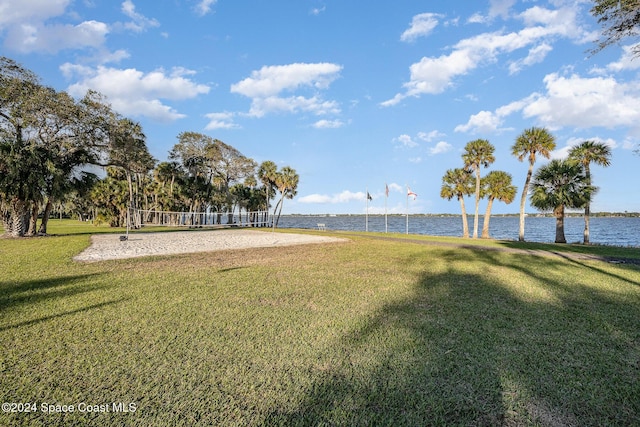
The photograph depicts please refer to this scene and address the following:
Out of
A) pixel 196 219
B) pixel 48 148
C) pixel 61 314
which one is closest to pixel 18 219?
pixel 48 148

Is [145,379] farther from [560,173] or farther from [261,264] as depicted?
[560,173]

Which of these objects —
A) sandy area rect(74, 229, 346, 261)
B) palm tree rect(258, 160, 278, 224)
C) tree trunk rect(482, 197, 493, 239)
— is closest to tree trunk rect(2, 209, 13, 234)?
sandy area rect(74, 229, 346, 261)

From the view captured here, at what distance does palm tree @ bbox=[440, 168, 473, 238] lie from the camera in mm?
36938

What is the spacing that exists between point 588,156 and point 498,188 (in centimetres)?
989

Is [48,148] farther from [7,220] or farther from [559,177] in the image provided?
[559,177]

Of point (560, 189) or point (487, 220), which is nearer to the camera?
point (560, 189)

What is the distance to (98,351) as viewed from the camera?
3.47 metres

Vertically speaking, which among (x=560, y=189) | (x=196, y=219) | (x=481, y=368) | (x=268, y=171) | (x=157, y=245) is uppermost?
(x=268, y=171)

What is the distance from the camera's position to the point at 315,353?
3502 millimetres

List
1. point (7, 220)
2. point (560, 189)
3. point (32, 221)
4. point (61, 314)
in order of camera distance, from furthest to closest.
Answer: point (560, 189) < point (32, 221) < point (7, 220) < point (61, 314)

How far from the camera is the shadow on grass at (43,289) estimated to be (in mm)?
5487

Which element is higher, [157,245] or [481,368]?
[157,245]

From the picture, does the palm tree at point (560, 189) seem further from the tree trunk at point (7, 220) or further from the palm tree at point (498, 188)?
the tree trunk at point (7, 220)

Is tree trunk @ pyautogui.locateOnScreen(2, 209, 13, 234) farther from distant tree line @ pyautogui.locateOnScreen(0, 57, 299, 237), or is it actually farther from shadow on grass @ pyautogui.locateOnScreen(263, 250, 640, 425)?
shadow on grass @ pyautogui.locateOnScreen(263, 250, 640, 425)
